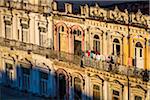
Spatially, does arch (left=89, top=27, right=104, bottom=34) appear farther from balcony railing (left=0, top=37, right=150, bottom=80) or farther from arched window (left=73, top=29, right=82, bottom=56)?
balcony railing (left=0, top=37, right=150, bottom=80)

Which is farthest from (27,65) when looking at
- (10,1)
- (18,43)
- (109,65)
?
(109,65)

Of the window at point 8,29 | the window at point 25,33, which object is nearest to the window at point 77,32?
the window at point 25,33

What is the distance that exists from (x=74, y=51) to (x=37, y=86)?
17.4 ft

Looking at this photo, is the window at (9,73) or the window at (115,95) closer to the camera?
the window at (115,95)

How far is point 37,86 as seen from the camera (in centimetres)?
5503

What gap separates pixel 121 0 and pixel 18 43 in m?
9.54

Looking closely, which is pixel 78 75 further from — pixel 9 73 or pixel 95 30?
pixel 9 73

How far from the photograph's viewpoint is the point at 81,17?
50438mm

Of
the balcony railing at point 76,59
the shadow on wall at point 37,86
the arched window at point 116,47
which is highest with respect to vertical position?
the arched window at point 116,47

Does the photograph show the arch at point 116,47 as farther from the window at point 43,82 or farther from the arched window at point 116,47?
the window at point 43,82

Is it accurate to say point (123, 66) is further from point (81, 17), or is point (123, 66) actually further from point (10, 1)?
point (10, 1)

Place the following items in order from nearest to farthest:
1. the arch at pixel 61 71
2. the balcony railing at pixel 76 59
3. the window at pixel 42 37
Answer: the balcony railing at pixel 76 59 → the arch at pixel 61 71 → the window at pixel 42 37

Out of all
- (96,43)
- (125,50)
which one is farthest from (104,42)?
(125,50)

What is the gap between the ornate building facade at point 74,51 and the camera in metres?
47.5
